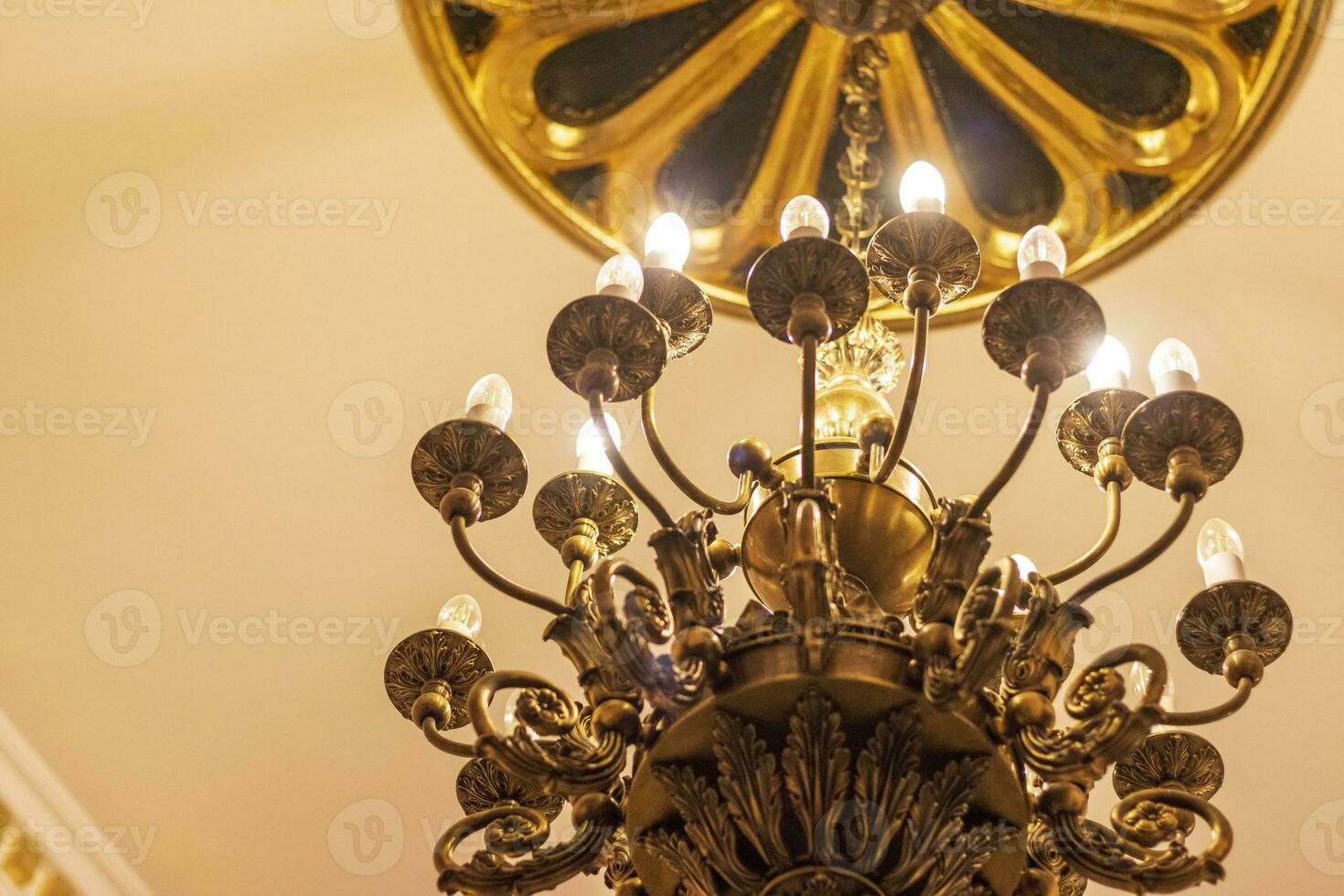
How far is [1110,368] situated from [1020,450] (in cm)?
47

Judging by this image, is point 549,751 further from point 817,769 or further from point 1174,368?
point 1174,368

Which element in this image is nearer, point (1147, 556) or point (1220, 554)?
point (1147, 556)

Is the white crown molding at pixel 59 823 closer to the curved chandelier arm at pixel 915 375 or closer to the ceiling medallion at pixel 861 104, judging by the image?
the ceiling medallion at pixel 861 104

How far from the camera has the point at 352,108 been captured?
2986 mm

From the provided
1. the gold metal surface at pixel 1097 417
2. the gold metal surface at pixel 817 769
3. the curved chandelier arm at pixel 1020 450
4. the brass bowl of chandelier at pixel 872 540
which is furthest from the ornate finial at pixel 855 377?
the gold metal surface at pixel 817 769

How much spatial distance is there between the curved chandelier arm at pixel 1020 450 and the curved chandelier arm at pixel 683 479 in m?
0.39

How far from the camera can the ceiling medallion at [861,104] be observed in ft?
8.79

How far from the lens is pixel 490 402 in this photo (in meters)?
2.00

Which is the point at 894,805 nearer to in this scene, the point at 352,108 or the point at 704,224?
the point at 704,224

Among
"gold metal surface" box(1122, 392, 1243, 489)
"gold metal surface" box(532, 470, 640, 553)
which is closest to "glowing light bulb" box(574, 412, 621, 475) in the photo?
"gold metal surface" box(532, 470, 640, 553)

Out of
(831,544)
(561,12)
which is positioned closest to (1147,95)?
(561,12)

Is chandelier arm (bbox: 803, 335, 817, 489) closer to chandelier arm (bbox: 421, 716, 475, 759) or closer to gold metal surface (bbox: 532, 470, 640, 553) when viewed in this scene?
gold metal surface (bbox: 532, 470, 640, 553)

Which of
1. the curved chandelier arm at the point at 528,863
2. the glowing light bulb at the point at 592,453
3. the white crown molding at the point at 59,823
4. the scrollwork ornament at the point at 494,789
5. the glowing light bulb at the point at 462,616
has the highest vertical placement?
the glowing light bulb at the point at 592,453

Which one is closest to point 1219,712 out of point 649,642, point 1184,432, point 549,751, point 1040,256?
point 1184,432
